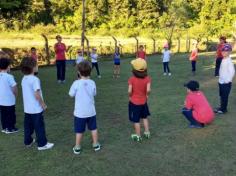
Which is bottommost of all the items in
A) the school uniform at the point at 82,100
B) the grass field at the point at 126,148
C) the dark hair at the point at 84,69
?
the grass field at the point at 126,148

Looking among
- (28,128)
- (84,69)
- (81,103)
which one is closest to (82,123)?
(81,103)

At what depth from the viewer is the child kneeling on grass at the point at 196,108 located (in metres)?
7.71

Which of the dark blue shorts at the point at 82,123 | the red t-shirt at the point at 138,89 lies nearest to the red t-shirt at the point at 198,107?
the red t-shirt at the point at 138,89

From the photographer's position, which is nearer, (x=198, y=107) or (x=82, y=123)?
(x=82, y=123)

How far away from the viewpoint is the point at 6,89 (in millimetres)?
7363

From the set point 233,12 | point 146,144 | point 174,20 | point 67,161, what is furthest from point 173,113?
point 233,12

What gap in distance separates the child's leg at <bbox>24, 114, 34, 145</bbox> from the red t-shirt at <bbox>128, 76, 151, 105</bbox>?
1838 millimetres

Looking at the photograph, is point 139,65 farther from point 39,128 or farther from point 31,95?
→ point 39,128

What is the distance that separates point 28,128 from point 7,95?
1.13 metres

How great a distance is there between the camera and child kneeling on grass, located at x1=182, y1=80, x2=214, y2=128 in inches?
303

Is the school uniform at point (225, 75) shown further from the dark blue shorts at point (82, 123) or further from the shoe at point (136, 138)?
the dark blue shorts at point (82, 123)

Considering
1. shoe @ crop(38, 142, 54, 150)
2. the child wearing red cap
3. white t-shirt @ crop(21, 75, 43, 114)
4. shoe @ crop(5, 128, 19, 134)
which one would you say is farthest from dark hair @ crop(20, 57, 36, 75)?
the child wearing red cap

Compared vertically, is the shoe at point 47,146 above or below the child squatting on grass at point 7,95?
below

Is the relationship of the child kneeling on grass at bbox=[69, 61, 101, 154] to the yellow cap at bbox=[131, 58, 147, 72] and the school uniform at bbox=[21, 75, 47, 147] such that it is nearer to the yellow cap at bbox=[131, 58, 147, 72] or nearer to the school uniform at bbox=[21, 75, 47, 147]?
the school uniform at bbox=[21, 75, 47, 147]
